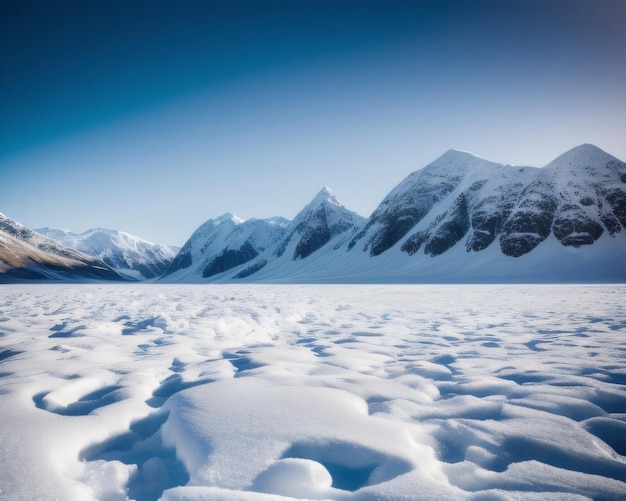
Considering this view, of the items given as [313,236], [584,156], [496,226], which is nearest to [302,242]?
[313,236]

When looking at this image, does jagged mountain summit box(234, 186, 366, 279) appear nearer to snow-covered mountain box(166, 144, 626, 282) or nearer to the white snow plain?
snow-covered mountain box(166, 144, 626, 282)

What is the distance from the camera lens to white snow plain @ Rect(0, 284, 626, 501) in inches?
82.5

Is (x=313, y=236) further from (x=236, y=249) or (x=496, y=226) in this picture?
(x=236, y=249)

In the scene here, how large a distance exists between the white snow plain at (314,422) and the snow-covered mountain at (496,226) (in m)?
44.0

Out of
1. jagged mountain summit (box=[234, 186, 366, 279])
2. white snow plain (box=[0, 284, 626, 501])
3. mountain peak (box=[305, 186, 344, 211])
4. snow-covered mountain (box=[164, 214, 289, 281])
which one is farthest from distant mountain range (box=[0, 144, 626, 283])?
snow-covered mountain (box=[164, 214, 289, 281])

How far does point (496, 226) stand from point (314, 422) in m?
67.8

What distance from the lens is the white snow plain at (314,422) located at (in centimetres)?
210

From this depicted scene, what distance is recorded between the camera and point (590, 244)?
50.4 meters

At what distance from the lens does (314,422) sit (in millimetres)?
2850

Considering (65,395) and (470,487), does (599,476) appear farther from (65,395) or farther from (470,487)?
(65,395)

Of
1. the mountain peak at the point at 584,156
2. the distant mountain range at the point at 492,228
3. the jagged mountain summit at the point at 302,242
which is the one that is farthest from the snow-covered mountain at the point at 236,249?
the mountain peak at the point at 584,156

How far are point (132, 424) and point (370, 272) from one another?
67.3 m

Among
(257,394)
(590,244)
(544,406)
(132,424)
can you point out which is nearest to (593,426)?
(544,406)

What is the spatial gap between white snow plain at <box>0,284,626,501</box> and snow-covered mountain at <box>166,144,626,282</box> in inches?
1731
